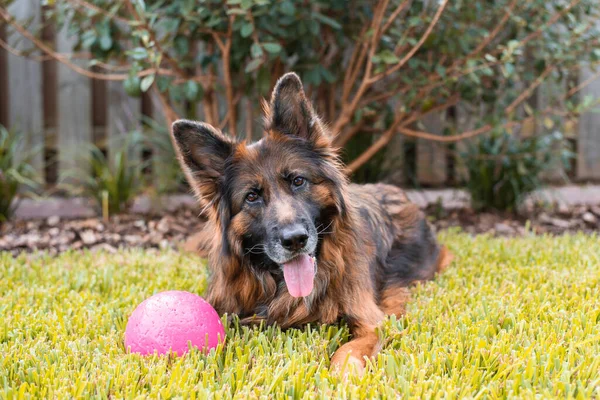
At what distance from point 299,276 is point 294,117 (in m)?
0.91

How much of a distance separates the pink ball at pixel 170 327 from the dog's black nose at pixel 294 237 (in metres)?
0.53

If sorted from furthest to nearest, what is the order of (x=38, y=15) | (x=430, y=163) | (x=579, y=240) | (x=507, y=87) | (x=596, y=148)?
1. (x=596, y=148)
2. (x=430, y=163)
3. (x=38, y=15)
4. (x=507, y=87)
5. (x=579, y=240)

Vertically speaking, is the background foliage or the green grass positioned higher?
the background foliage

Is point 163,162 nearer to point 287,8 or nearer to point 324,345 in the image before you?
point 287,8

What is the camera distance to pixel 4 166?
19.1 feet

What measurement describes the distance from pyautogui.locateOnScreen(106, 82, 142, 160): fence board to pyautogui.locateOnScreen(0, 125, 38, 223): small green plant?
911mm

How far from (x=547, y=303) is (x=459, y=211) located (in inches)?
134

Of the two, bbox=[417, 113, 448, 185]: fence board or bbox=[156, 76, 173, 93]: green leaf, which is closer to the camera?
bbox=[156, 76, 173, 93]: green leaf

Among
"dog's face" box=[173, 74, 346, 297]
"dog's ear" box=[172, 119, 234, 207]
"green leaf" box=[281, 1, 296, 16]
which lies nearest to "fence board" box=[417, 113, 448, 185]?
"green leaf" box=[281, 1, 296, 16]

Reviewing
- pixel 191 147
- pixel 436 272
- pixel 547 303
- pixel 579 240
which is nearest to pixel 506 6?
pixel 579 240

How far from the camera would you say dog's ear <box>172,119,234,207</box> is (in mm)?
3156

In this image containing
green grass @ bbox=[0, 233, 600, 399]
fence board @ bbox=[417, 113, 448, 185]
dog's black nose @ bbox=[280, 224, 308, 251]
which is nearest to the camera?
green grass @ bbox=[0, 233, 600, 399]

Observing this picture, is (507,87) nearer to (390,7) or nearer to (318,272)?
(390,7)

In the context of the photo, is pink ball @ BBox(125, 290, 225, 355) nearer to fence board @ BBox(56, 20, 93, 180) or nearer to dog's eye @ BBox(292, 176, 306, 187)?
dog's eye @ BBox(292, 176, 306, 187)
